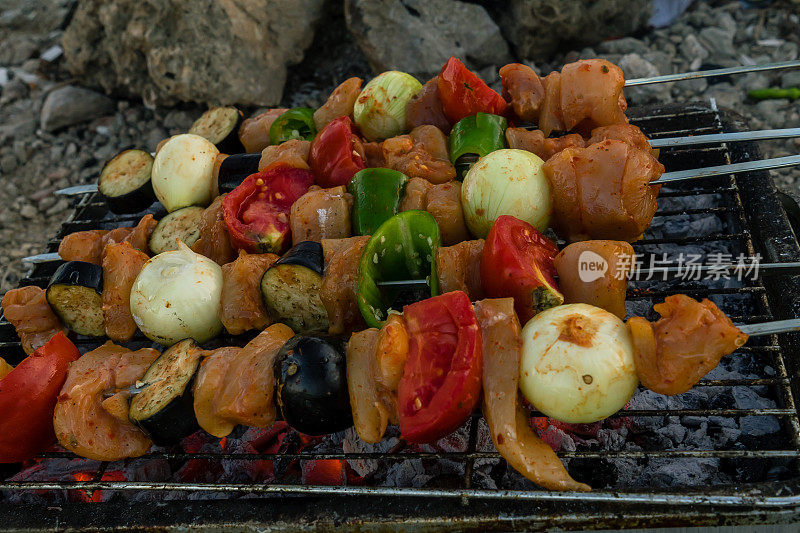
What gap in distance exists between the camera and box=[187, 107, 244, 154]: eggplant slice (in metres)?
3.88

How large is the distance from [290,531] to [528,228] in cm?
160

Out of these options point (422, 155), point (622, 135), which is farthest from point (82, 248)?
point (622, 135)

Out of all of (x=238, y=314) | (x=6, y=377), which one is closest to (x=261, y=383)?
(x=238, y=314)

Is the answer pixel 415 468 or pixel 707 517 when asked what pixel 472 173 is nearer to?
pixel 415 468

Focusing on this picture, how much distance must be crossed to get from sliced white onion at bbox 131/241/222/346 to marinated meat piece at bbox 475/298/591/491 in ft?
4.37

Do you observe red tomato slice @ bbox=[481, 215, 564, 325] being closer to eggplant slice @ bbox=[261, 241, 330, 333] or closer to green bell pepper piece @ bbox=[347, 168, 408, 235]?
green bell pepper piece @ bbox=[347, 168, 408, 235]

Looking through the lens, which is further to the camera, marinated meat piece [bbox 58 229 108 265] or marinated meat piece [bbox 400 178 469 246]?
marinated meat piece [bbox 58 229 108 265]

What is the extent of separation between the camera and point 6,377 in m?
2.72

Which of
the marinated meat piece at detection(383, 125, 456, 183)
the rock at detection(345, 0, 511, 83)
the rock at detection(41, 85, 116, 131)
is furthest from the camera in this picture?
the rock at detection(41, 85, 116, 131)

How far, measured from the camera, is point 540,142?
314cm

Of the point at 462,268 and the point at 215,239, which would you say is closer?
the point at 462,268

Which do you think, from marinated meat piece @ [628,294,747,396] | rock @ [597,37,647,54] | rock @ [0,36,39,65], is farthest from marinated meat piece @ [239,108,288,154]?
rock @ [0,36,39,65]

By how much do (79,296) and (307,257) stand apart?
1.30m

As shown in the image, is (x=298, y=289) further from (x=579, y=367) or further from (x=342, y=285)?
(x=579, y=367)
